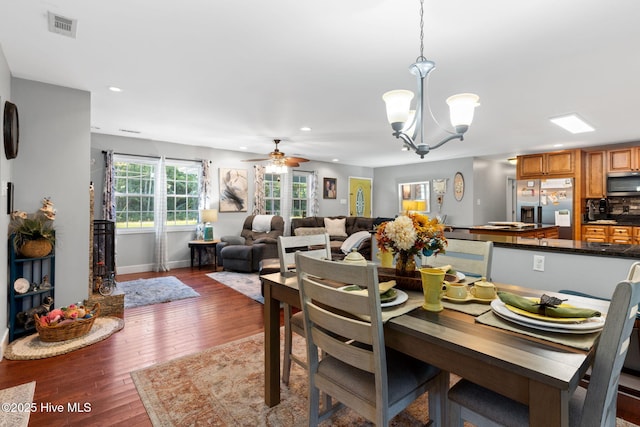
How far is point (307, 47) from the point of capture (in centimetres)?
242

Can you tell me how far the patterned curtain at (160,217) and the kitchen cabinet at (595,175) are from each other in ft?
26.0

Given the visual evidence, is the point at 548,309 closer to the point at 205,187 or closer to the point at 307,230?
the point at 307,230

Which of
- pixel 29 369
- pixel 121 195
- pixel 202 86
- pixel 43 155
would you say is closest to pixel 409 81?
pixel 202 86

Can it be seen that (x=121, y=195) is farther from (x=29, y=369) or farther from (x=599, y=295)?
(x=599, y=295)

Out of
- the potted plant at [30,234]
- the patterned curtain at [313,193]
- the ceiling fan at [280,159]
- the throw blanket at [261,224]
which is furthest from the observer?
the patterned curtain at [313,193]

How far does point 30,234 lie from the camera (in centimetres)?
291

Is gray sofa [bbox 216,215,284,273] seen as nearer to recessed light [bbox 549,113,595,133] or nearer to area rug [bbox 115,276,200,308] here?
area rug [bbox 115,276,200,308]

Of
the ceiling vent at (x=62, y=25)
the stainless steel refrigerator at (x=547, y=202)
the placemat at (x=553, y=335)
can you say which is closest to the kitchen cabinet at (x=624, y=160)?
the stainless steel refrigerator at (x=547, y=202)

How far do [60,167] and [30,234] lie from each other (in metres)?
0.71

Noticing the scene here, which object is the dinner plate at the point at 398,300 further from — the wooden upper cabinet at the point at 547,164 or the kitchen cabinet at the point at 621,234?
the wooden upper cabinet at the point at 547,164

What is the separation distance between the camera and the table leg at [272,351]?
76.1 inches

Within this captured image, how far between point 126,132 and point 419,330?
227 inches

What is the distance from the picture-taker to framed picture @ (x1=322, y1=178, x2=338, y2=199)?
8594 mm

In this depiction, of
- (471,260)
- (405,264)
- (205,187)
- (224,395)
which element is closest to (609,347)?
(405,264)
